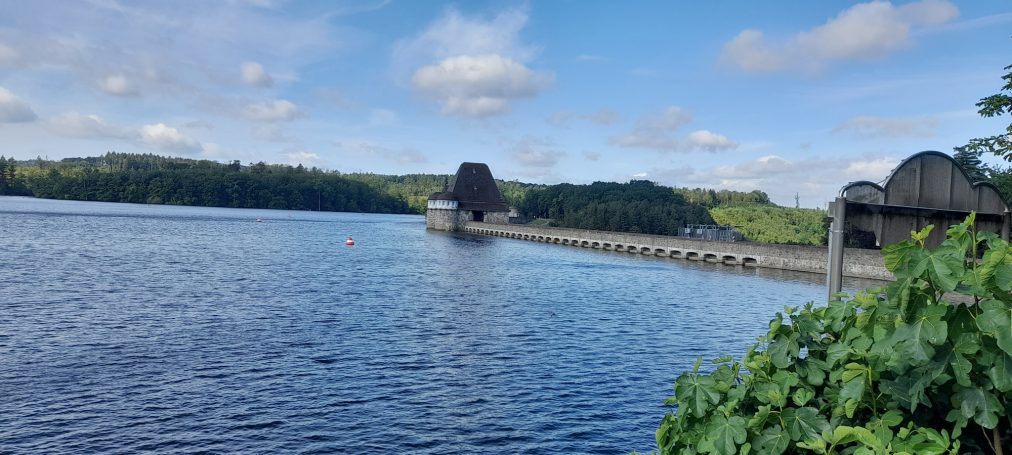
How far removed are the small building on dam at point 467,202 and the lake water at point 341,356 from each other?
94479mm

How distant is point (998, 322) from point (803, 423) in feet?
4.48

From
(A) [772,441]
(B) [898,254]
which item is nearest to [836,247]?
(B) [898,254]

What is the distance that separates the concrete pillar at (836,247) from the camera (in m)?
8.76

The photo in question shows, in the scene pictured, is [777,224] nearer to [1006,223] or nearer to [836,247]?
[1006,223]

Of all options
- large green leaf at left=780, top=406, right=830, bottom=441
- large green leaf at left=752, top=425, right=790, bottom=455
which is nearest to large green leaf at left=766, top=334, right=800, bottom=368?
large green leaf at left=780, top=406, right=830, bottom=441

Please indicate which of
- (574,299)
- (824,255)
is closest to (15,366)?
(574,299)

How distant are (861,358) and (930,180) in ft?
24.0

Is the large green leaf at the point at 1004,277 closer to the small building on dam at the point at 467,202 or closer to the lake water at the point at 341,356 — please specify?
the lake water at the point at 341,356

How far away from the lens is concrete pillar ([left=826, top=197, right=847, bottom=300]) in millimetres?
8758

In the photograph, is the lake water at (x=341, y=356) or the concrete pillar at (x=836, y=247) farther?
the lake water at (x=341, y=356)

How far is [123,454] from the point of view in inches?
594

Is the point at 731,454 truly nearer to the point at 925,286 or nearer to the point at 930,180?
the point at 925,286

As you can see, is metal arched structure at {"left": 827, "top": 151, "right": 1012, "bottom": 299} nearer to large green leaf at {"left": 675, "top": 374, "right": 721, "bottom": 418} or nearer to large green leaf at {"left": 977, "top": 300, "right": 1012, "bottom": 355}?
large green leaf at {"left": 675, "top": 374, "right": 721, "bottom": 418}

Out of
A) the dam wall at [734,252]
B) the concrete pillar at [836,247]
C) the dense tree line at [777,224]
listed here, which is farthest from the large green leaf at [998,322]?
the dense tree line at [777,224]
